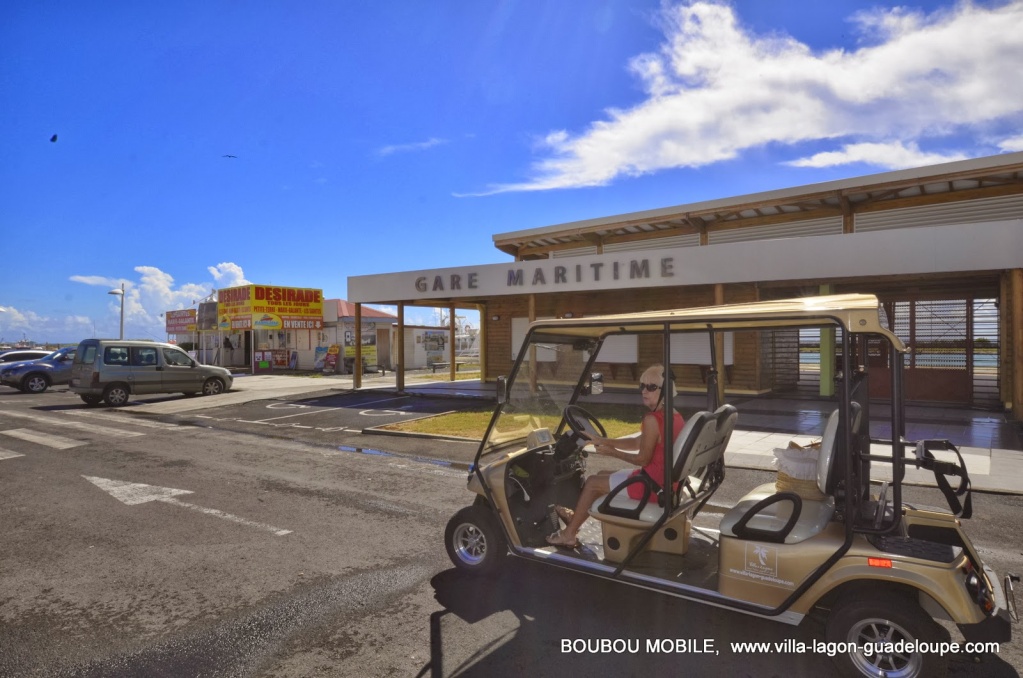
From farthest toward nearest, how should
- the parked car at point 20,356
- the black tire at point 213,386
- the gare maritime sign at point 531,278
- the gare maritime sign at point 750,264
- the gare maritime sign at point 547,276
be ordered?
the parked car at point 20,356, the black tire at point 213,386, the gare maritime sign at point 531,278, the gare maritime sign at point 547,276, the gare maritime sign at point 750,264

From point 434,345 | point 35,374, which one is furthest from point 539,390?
point 434,345

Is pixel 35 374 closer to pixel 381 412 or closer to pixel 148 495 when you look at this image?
pixel 381 412

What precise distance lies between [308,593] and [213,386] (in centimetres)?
1728

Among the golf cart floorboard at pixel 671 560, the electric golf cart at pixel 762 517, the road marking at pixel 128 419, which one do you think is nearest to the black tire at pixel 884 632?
the electric golf cart at pixel 762 517

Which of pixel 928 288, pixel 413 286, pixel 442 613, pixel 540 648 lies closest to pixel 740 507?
A: pixel 540 648

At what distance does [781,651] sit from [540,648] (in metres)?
1.36

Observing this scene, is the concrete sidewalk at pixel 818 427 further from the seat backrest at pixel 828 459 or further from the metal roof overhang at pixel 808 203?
the metal roof overhang at pixel 808 203

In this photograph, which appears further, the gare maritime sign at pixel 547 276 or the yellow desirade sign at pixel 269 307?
the yellow desirade sign at pixel 269 307

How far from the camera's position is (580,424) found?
13.9 ft

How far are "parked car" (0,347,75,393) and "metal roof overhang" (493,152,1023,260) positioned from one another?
17494 mm

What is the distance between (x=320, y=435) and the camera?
443 inches

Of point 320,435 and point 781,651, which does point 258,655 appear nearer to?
point 781,651

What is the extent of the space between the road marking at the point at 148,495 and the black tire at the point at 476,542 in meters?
2.03

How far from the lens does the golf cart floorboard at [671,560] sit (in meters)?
3.45
